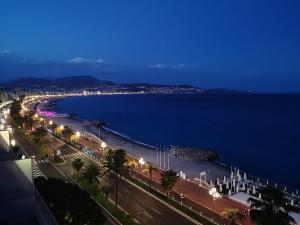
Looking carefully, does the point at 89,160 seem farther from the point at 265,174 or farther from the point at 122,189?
the point at 265,174

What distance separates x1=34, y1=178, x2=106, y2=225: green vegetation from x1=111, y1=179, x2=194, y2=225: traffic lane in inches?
316

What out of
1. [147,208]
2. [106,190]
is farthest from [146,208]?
[106,190]

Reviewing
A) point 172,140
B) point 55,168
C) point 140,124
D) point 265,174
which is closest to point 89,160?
point 55,168

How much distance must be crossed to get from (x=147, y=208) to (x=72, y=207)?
12482 mm

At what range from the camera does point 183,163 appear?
74.6 m

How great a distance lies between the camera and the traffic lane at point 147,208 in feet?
125

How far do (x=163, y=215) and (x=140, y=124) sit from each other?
112 meters

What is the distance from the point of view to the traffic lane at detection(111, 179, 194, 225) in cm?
3825

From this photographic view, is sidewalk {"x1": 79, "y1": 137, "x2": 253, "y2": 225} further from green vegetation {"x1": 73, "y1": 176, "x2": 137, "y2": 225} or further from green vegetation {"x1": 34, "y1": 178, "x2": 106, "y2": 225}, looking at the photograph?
green vegetation {"x1": 34, "y1": 178, "x2": 106, "y2": 225}

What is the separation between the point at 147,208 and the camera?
136 ft

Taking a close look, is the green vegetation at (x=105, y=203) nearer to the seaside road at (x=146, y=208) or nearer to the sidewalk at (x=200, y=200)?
the seaside road at (x=146, y=208)

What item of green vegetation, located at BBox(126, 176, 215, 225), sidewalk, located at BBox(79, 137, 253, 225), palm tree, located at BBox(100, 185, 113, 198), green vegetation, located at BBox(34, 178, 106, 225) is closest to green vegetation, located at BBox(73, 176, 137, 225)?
palm tree, located at BBox(100, 185, 113, 198)

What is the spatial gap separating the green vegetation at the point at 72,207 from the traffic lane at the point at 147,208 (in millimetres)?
8018

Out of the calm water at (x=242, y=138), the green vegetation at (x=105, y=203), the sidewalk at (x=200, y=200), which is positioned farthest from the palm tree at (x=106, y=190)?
the calm water at (x=242, y=138)
